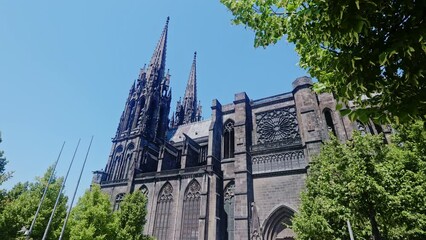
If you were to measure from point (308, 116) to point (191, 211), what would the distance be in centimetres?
1294

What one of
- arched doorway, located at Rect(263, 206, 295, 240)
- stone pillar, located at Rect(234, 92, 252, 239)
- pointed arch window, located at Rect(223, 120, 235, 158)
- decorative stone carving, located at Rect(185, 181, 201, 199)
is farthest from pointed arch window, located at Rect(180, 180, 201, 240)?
arched doorway, located at Rect(263, 206, 295, 240)

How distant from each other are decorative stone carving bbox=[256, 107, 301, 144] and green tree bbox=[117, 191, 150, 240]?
38.7 feet

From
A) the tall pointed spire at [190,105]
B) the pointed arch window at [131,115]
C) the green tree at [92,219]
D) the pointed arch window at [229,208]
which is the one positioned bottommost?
the green tree at [92,219]

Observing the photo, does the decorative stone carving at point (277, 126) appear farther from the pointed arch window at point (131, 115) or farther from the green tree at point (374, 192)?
the pointed arch window at point (131, 115)

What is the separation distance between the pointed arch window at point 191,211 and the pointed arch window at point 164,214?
1473 mm

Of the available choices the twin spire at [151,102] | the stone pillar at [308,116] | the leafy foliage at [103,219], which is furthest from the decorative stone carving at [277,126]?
the twin spire at [151,102]

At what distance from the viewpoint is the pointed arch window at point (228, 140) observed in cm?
2466

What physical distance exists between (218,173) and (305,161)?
7796 mm

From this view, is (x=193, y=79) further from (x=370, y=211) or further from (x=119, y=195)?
(x=370, y=211)

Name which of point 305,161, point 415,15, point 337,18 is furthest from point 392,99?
point 305,161

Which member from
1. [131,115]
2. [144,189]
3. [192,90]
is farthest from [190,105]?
[144,189]

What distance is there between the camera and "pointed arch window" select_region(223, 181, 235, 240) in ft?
64.8

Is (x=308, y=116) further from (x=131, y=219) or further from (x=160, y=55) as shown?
(x=160, y=55)

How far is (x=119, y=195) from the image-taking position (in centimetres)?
2661
